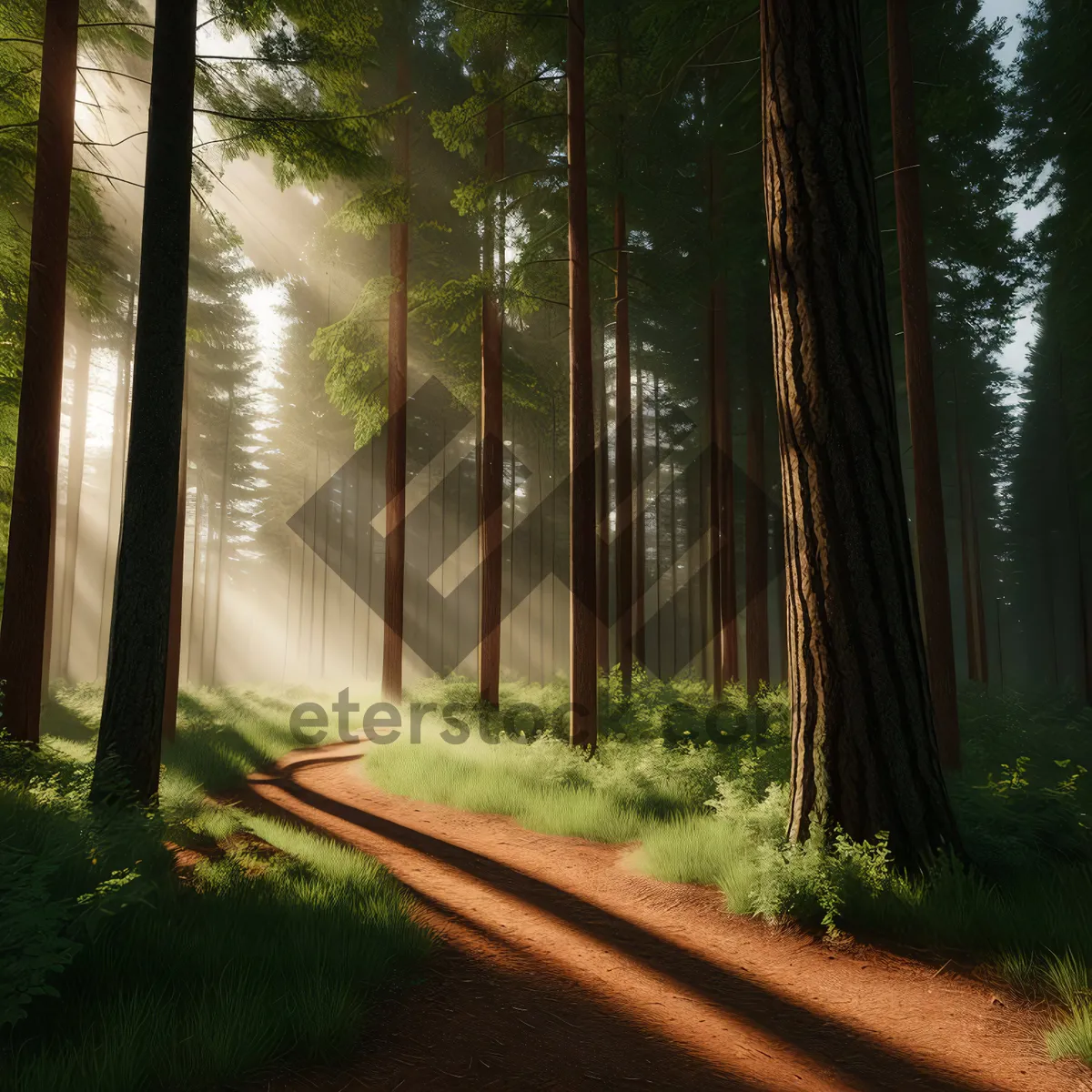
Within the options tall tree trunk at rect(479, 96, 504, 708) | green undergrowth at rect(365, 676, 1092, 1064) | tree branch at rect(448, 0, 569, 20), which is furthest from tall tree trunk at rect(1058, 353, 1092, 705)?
tree branch at rect(448, 0, 569, 20)

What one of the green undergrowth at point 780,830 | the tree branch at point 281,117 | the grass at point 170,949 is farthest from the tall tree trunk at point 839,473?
the tree branch at point 281,117

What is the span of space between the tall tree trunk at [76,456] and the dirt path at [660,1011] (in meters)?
20.1

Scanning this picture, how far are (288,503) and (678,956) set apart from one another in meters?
31.9

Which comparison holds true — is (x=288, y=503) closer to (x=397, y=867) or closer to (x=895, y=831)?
(x=397, y=867)

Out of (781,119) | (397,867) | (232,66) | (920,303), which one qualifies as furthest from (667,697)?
(232,66)

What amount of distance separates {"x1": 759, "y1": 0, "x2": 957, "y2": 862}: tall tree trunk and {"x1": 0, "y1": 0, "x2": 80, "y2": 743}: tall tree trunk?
765 centimetres

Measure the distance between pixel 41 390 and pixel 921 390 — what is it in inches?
437

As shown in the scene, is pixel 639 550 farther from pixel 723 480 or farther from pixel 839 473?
pixel 839 473

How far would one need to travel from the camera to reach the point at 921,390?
958 cm

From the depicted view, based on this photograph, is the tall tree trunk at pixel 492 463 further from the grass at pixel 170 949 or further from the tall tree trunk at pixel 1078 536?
the tall tree trunk at pixel 1078 536

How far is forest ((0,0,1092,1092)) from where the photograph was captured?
326cm

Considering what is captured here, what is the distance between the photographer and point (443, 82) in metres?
17.2

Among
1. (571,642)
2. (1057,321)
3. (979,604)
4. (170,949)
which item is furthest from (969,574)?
(170,949)

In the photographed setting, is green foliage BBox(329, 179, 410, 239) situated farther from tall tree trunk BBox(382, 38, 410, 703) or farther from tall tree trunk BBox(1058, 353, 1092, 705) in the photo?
tall tree trunk BBox(1058, 353, 1092, 705)
